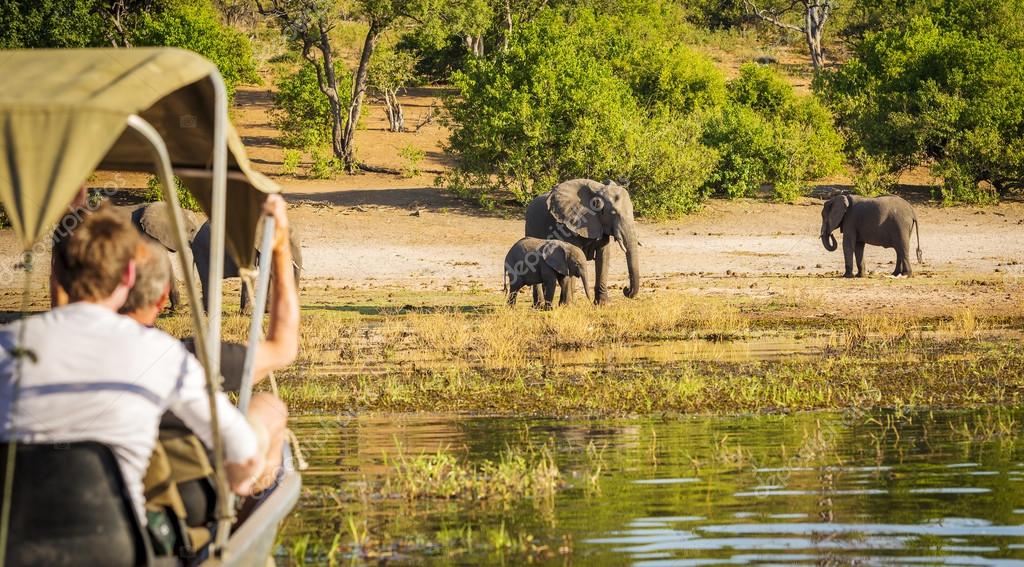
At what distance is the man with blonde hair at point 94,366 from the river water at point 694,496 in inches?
78.0

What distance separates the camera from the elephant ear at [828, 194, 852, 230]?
26.9 meters

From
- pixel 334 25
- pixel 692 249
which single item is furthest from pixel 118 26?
pixel 692 249

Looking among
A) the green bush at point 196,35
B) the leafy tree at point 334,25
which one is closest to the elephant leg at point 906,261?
the leafy tree at point 334,25

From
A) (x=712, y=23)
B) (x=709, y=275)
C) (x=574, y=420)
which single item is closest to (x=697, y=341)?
(x=574, y=420)

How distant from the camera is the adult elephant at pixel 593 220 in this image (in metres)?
22.6

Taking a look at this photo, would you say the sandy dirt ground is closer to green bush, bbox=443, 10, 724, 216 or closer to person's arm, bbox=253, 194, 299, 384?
green bush, bbox=443, 10, 724, 216

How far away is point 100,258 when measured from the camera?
16.2 ft

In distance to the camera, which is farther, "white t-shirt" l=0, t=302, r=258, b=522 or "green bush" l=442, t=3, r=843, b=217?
"green bush" l=442, t=3, r=843, b=217

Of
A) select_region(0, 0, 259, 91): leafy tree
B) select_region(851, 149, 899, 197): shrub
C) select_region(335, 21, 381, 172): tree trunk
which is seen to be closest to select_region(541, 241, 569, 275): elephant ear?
select_region(851, 149, 899, 197): shrub

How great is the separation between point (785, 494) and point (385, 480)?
216cm

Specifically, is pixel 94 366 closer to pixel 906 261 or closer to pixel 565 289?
pixel 565 289

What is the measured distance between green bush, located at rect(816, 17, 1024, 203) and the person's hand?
1149 inches

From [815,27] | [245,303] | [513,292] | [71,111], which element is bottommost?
[245,303]

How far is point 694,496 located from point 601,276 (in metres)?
14.3
